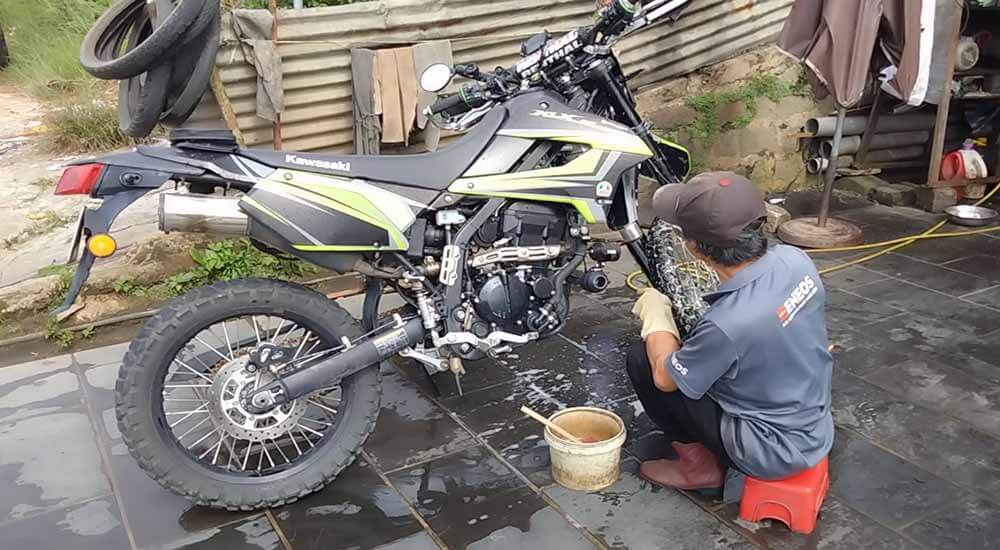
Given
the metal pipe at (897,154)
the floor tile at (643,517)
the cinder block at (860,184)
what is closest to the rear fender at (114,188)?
the floor tile at (643,517)

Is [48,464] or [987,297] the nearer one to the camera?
[48,464]

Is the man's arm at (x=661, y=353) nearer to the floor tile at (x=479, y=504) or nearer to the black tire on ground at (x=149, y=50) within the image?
the floor tile at (x=479, y=504)

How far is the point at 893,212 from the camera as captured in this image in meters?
6.10

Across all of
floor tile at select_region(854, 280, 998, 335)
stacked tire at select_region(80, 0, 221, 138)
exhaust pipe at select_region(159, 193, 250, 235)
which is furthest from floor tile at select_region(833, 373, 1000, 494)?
stacked tire at select_region(80, 0, 221, 138)

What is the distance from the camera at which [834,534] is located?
8.64 ft

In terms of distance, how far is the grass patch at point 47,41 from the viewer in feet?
29.7

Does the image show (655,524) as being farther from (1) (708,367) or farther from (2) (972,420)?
(2) (972,420)

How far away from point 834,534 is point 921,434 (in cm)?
83

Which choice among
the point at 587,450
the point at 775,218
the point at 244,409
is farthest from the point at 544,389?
the point at 775,218

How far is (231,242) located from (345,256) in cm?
214

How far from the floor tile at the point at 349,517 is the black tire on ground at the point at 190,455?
0.07 metres

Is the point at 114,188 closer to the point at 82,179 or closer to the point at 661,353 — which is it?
the point at 82,179

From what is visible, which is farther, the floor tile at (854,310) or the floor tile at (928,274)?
the floor tile at (928,274)

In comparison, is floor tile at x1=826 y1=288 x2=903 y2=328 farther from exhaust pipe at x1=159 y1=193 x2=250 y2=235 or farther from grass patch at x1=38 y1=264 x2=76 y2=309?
grass patch at x1=38 y1=264 x2=76 y2=309
